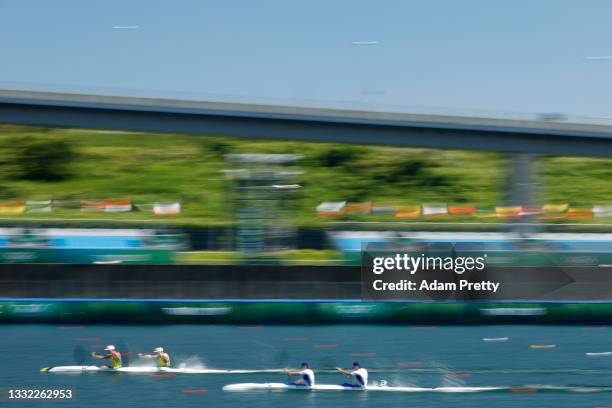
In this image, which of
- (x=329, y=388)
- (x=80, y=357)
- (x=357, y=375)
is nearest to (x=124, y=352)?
(x=80, y=357)

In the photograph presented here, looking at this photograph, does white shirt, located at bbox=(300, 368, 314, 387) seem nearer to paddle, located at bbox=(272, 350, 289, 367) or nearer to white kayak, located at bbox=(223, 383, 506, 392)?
white kayak, located at bbox=(223, 383, 506, 392)

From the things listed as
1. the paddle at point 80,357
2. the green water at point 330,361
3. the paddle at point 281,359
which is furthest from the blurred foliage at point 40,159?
the paddle at point 281,359

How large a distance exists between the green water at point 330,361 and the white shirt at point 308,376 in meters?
0.45

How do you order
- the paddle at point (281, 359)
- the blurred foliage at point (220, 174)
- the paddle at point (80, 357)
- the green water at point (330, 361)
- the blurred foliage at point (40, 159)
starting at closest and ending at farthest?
1. the green water at point (330, 361)
2. the paddle at point (80, 357)
3. the paddle at point (281, 359)
4. the blurred foliage at point (220, 174)
5. the blurred foliage at point (40, 159)

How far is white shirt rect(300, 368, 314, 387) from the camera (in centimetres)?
2328

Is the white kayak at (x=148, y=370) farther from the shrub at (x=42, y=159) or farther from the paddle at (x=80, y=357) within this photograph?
the shrub at (x=42, y=159)

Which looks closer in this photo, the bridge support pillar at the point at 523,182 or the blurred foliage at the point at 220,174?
the bridge support pillar at the point at 523,182

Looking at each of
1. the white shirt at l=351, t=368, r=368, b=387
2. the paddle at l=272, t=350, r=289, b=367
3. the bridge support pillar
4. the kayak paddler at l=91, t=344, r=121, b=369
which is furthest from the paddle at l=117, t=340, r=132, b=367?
the bridge support pillar

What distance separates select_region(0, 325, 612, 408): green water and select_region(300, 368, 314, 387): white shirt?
451mm

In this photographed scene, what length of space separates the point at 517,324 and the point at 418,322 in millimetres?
3547

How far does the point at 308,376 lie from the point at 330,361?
2411 millimetres

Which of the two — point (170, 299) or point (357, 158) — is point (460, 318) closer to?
point (170, 299)

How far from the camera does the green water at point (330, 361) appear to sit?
885 inches

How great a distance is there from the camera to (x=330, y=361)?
84.0ft
